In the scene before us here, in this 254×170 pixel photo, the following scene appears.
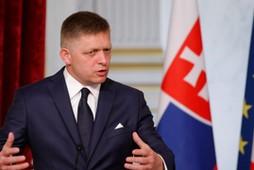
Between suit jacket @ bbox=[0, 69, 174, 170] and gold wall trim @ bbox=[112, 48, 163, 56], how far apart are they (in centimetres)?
137

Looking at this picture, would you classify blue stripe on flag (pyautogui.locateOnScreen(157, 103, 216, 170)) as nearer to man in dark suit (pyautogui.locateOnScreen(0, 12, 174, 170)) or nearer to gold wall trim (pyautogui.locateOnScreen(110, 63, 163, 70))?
gold wall trim (pyautogui.locateOnScreen(110, 63, 163, 70))

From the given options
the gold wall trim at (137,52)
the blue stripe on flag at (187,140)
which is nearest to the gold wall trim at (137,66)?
the gold wall trim at (137,52)

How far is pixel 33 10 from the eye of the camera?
3.20 metres

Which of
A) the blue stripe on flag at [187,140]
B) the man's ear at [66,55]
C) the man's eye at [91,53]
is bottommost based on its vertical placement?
the blue stripe on flag at [187,140]

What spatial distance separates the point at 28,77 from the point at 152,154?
1.60 meters

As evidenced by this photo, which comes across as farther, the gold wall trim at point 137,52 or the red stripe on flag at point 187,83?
the gold wall trim at point 137,52

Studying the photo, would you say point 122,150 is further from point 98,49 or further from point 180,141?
point 180,141

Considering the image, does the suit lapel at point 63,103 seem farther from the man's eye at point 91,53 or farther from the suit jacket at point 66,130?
the man's eye at point 91,53

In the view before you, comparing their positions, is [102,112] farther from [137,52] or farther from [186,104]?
[137,52]

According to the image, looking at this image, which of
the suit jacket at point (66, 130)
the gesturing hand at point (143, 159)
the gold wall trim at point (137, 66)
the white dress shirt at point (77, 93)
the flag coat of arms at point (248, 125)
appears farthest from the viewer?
the gold wall trim at point (137, 66)

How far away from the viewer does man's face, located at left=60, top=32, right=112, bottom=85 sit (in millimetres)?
1961

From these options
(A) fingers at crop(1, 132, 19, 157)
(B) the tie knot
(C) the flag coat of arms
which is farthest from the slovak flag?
(A) fingers at crop(1, 132, 19, 157)

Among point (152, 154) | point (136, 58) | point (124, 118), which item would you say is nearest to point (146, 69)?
point (136, 58)

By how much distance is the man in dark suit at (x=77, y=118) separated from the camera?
6.36ft
